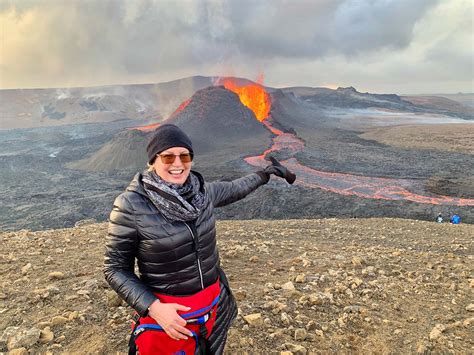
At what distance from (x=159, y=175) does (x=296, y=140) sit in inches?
1685

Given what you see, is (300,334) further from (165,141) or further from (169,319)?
(165,141)

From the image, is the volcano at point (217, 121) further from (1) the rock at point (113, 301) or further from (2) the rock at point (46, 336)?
(2) the rock at point (46, 336)

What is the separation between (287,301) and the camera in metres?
3.95

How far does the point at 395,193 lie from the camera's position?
76.0 feet

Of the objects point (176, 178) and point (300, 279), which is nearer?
point (176, 178)

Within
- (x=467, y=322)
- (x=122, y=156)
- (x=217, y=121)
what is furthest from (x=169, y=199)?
(x=217, y=121)

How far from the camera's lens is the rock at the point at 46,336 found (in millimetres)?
3213

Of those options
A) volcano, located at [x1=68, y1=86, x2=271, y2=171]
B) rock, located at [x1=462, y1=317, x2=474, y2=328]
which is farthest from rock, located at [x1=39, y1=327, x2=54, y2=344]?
volcano, located at [x1=68, y1=86, x2=271, y2=171]

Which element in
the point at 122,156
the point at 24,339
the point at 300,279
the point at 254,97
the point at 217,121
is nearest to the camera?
the point at 24,339

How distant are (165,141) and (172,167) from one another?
16 centimetres

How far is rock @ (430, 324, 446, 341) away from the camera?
3.43 metres

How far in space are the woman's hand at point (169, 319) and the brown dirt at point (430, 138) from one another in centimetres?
4060

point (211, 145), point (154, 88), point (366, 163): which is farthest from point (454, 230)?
point (154, 88)

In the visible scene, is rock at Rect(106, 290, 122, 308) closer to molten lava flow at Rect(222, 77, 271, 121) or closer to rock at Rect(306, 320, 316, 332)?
rock at Rect(306, 320, 316, 332)
